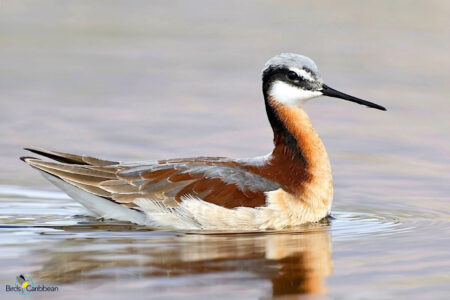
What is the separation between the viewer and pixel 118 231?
13070 millimetres

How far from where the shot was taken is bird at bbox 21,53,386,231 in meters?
13.4

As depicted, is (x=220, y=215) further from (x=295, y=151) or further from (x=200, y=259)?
(x=200, y=259)

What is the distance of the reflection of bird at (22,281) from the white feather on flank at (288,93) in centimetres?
461

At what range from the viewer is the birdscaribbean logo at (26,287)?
10.3 metres

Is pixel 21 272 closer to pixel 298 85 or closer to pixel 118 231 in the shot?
pixel 118 231

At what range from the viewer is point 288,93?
14125 mm

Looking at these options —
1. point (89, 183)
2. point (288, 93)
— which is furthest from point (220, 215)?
point (288, 93)

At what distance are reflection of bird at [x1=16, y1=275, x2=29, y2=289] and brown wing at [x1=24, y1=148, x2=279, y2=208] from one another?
2960 mm

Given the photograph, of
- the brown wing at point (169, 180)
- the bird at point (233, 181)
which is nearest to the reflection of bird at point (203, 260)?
the bird at point (233, 181)

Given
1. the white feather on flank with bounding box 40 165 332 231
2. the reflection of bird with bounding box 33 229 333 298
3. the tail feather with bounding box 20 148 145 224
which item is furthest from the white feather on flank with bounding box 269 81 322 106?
the tail feather with bounding box 20 148 145 224

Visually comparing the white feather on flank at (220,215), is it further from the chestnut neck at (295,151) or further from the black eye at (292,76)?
the black eye at (292,76)

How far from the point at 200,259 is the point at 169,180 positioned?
221cm

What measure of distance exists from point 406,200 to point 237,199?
8.16 ft

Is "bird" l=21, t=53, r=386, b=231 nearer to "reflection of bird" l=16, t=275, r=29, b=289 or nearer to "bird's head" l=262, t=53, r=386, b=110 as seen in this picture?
"bird's head" l=262, t=53, r=386, b=110
